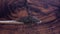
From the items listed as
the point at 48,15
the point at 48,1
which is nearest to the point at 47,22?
the point at 48,15

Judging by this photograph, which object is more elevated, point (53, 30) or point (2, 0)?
point (2, 0)

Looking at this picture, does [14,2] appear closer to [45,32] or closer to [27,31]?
[27,31]

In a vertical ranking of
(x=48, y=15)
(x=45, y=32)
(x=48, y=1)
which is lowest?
(x=45, y=32)

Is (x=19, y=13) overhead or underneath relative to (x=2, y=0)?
underneath

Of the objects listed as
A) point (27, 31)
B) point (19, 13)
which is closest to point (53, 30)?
point (27, 31)

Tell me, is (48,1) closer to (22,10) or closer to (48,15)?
(48,15)

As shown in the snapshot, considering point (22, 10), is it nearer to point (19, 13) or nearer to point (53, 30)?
point (19, 13)
